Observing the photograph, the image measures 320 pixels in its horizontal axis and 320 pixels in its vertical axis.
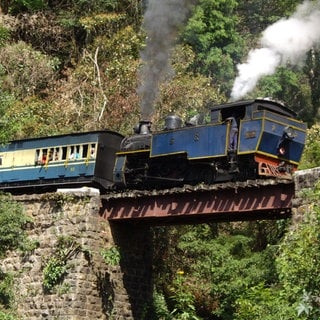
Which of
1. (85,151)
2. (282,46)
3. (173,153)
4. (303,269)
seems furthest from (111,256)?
(282,46)

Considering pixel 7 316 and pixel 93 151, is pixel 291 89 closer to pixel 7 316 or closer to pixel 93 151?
pixel 93 151

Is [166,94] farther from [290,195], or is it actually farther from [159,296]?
[290,195]

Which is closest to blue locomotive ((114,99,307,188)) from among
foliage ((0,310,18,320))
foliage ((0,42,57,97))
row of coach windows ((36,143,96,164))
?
row of coach windows ((36,143,96,164))

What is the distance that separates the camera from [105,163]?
78.3 feet

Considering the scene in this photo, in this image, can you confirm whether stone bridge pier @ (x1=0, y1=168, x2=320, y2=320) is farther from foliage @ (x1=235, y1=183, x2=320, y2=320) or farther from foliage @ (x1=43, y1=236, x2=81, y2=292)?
foliage @ (x1=235, y1=183, x2=320, y2=320)

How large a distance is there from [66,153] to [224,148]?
6.00m

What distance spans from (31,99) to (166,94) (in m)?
6.55

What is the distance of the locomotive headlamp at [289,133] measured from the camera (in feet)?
68.7

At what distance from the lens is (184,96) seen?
3359cm

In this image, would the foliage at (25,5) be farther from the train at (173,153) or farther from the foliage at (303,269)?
the foliage at (303,269)

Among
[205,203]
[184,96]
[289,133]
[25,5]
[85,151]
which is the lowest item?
[205,203]

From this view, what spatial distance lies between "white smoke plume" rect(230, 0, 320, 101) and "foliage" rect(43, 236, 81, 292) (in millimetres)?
21910

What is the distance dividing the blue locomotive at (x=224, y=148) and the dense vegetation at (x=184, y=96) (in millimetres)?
2571

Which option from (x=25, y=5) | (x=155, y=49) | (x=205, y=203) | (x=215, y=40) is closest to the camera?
(x=205, y=203)
